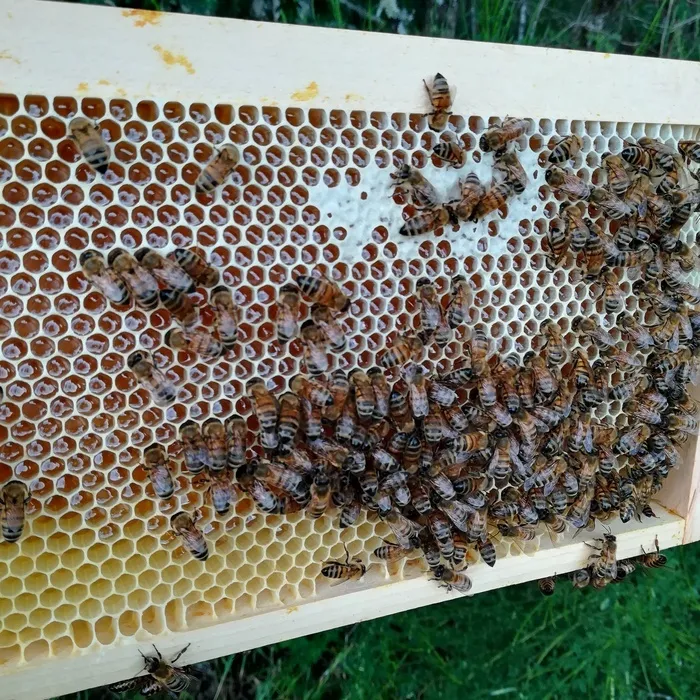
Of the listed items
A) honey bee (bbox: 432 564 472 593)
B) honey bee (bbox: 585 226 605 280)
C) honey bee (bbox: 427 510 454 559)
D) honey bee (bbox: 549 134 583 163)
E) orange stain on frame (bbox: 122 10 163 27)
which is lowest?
honey bee (bbox: 432 564 472 593)

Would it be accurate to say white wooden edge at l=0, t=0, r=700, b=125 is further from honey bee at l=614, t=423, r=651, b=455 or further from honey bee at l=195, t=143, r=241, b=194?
honey bee at l=614, t=423, r=651, b=455

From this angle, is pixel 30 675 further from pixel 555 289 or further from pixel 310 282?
pixel 555 289

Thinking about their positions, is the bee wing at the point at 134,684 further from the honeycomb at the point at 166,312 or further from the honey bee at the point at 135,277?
the honey bee at the point at 135,277

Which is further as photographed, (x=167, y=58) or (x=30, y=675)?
(x=30, y=675)

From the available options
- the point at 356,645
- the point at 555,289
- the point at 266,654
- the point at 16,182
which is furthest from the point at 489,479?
the point at 16,182

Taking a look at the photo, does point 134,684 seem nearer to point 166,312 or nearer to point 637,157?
point 166,312

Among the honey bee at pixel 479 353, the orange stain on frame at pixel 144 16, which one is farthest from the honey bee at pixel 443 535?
the orange stain on frame at pixel 144 16

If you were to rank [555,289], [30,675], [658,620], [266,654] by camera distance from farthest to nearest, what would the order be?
[658,620]
[266,654]
[555,289]
[30,675]

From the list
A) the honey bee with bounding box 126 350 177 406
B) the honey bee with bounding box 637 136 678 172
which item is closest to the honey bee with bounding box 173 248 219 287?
the honey bee with bounding box 126 350 177 406
